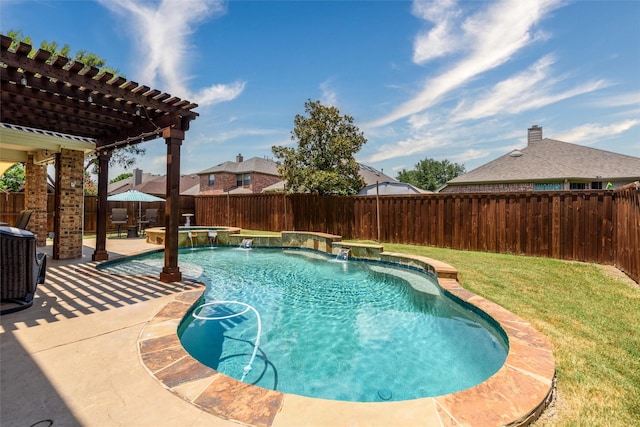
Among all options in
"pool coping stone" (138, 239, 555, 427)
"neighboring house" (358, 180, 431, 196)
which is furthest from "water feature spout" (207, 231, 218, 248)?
"neighboring house" (358, 180, 431, 196)

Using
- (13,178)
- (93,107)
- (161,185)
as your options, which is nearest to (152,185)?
(161,185)

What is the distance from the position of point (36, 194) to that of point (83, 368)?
979cm

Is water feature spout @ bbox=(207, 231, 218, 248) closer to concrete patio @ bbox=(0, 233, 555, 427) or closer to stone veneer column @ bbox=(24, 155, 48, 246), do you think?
stone veneer column @ bbox=(24, 155, 48, 246)

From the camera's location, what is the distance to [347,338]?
3785 mm

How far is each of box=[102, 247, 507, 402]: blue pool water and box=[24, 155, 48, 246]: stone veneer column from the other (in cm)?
560

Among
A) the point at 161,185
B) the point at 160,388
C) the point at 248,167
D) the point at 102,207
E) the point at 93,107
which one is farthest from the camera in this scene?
the point at 161,185

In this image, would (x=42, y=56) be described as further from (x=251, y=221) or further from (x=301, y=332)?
(x=251, y=221)

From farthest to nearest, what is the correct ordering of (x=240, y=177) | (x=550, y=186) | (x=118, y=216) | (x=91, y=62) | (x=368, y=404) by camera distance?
(x=240, y=177)
(x=91, y=62)
(x=550, y=186)
(x=118, y=216)
(x=368, y=404)

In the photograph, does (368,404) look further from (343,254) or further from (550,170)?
(550,170)

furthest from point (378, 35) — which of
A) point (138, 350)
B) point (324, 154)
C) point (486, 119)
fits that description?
point (138, 350)

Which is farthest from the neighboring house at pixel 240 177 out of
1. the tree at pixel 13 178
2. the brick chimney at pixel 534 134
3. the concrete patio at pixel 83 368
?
the concrete patio at pixel 83 368

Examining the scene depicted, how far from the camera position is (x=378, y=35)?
30.3 ft

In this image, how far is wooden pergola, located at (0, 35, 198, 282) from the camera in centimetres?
399

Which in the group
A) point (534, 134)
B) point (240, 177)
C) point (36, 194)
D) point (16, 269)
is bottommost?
point (16, 269)
